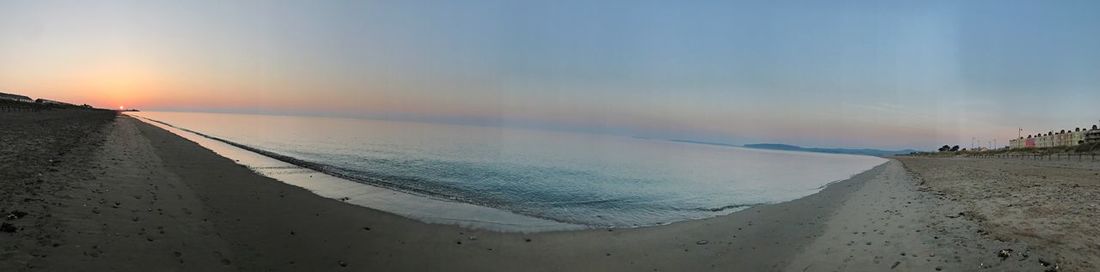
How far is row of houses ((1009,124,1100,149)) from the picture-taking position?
12259 cm

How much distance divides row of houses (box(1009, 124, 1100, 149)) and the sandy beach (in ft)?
462

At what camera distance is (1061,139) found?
138 metres

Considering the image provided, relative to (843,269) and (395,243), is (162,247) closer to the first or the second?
(395,243)

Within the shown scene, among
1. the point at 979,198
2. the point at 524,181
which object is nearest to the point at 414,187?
the point at 524,181

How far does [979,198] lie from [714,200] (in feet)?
32.9

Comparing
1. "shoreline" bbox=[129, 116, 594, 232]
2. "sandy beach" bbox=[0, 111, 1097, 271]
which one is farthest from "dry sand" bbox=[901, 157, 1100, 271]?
"shoreline" bbox=[129, 116, 594, 232]

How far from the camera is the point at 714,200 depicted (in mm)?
23531

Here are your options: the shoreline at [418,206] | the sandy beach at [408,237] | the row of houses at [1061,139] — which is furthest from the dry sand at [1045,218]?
the row of houses at [1061,139]

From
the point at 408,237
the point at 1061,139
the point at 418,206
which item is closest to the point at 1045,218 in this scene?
the point at 408,237

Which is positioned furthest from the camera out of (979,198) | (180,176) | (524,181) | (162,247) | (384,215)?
(524,181)

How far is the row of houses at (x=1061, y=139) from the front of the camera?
402 ft

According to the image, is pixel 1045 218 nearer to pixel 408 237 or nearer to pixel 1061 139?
pixel 408 237

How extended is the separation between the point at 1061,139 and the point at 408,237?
7952 inches

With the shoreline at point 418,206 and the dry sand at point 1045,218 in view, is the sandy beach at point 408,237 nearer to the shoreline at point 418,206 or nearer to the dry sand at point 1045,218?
the dry sand at point 1045,218
